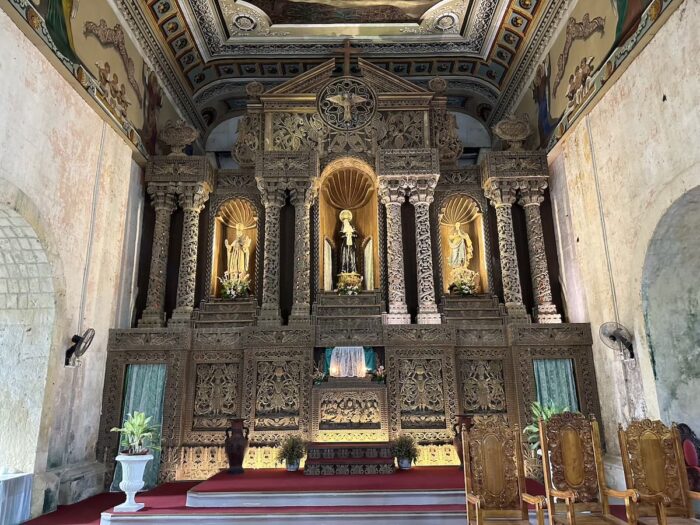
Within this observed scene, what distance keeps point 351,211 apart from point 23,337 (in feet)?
28.1

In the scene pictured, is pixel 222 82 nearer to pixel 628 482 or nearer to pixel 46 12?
pixel 46 12

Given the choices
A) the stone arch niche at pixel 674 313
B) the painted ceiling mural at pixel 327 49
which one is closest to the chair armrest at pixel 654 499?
the stone arch niche at pixel 674 313

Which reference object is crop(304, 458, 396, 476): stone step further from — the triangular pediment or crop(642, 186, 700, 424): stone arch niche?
the triangular pediment

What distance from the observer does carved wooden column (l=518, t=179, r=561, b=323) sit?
1234 centimetres

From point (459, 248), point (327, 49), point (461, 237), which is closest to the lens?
point (459, 248)

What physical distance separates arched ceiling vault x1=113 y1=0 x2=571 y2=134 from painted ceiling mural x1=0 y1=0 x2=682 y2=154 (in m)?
0.03

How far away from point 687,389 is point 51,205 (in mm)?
11161

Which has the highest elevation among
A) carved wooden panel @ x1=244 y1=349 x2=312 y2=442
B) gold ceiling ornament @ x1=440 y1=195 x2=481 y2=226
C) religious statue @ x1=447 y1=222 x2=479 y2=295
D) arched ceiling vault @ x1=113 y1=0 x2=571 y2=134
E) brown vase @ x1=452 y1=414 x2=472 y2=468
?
arched ceiling vault @ x1=113 y1=0 x2=571 y2=134

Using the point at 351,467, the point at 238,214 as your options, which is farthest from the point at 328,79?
the point at 351,467

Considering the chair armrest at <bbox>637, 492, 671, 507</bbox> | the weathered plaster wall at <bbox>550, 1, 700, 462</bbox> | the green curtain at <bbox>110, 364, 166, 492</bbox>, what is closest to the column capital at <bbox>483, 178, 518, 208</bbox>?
the weathered plaster wall at <bbox>550, 1, 700, 462</bbox>

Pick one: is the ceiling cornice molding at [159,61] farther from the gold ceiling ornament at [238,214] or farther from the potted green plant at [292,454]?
the potted green plant at [292,454]

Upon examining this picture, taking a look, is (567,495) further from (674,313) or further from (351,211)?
(351,211)

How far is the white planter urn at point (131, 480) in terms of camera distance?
8.12 m

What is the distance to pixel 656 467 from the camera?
6.61 metres
